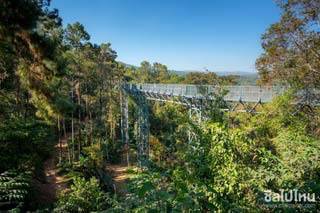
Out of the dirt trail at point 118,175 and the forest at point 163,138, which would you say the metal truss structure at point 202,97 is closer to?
the forest at point 163,138

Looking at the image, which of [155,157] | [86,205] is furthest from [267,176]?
[155,157]

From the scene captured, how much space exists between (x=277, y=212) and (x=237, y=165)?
1016 mm

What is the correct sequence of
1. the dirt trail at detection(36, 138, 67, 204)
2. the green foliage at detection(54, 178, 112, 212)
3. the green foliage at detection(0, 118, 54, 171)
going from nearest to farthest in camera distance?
the green foliage at detection(54, 178, 112, 212), the green foliage at detection(0, 118, 54, 171), the dirt trail at detection(36, 138, 67, 204)

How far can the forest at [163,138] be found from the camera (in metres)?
3.41

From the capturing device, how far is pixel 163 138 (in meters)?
16.3

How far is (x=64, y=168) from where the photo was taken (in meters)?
23.0

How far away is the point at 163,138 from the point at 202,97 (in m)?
7.52

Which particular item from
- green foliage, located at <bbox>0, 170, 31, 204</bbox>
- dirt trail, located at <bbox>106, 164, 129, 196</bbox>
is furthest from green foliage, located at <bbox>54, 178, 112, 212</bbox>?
green foliage, located at <bbox>0, 170, 31, 204</bbox>

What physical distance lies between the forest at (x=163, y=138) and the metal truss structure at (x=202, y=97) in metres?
0.41

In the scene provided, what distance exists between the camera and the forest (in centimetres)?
341

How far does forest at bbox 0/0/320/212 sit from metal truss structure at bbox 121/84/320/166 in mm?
411

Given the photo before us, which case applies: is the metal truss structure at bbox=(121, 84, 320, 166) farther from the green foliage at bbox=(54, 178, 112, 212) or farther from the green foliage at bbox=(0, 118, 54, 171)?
the green foliage at bbox=(0, 118, 54, 171)

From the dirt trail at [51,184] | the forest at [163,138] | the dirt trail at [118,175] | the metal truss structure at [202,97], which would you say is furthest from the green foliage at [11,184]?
the dirt trail at [118,175]

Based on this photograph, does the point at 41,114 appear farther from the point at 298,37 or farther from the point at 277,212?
the point at 277,212
